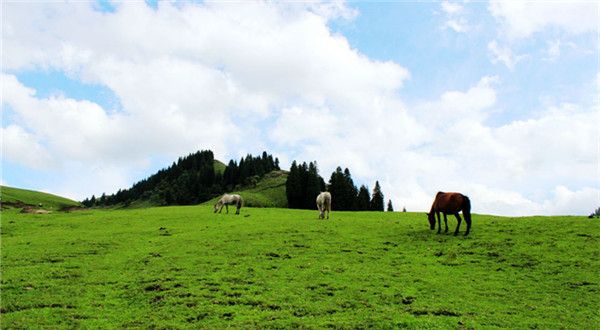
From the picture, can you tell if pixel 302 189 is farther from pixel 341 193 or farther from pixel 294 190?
pixel 341 193

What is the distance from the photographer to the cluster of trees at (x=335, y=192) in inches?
4301

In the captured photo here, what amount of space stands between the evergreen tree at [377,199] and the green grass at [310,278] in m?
90.4

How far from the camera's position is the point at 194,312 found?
1381 centimetres

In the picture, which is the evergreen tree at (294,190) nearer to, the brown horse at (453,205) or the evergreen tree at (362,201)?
the evergreen tree at (362,201)

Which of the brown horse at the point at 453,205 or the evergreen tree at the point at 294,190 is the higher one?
the evergreen tree at the point at 294,190

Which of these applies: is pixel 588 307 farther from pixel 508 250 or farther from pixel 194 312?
pixel 194 312

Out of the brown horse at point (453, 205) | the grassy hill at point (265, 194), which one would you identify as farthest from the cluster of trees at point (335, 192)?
the brown horse at point (453, 205)

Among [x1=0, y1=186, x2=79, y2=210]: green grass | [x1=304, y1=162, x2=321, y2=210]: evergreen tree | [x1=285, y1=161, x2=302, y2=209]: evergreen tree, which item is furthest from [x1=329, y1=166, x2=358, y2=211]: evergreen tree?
[x1=0, y1=186, x2=79, y2=210]: green grass

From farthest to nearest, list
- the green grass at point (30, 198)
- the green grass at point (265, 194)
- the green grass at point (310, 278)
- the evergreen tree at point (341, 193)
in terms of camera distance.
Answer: the green grass at point (265, 194), the green grass at point (30, 198), the evergreen tree at point (341, 193), the green grass at point (310, 278)

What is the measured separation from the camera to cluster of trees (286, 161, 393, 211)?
109250 mm

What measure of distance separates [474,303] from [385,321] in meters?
4.28

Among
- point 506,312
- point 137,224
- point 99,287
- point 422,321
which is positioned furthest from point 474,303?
point 137,224

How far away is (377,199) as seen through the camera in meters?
125

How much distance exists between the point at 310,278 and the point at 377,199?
110 m
